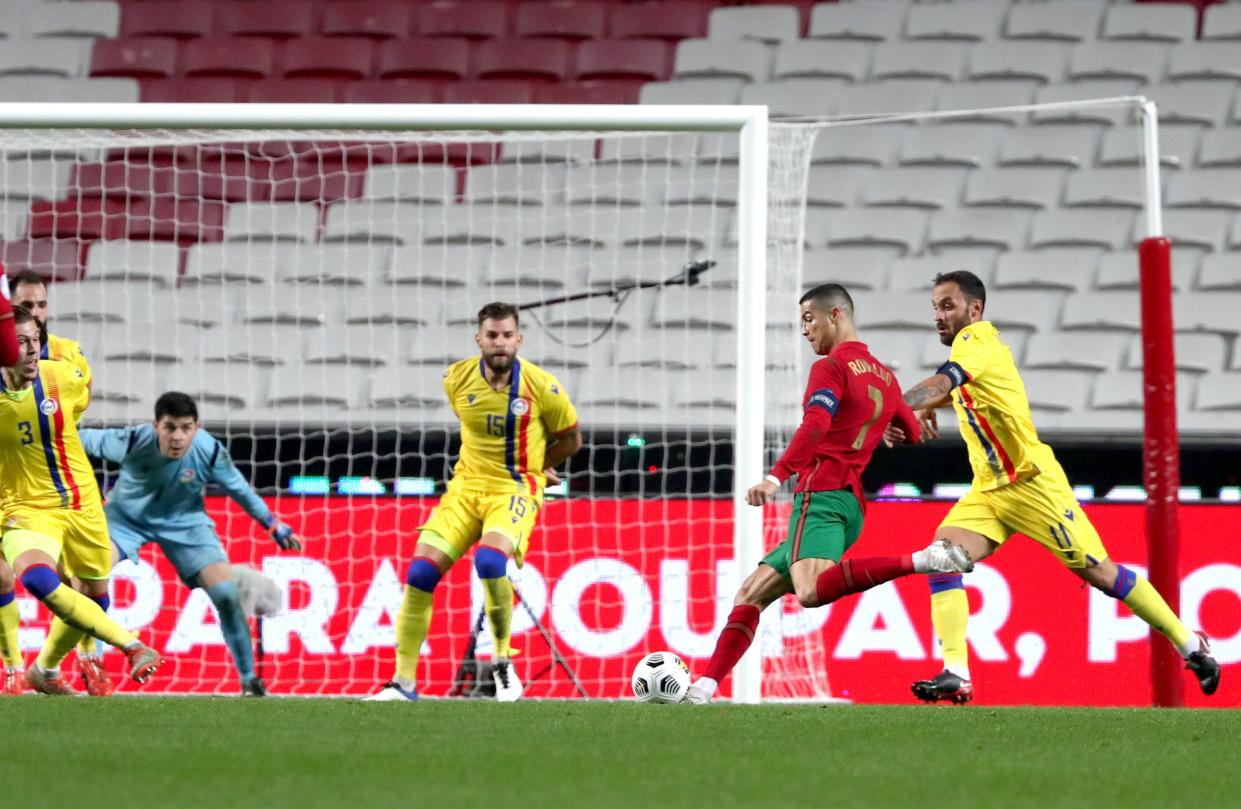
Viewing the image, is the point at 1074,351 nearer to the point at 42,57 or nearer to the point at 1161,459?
the point at 1161,459

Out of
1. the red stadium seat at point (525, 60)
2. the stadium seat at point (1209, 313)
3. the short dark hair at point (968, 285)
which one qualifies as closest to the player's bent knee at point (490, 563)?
the short dark hair at point (968, 285)

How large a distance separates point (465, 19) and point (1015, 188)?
435 centimetres

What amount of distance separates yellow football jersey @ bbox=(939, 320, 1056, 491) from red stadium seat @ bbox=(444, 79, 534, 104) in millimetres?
6261

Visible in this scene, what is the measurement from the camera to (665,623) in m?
8.28

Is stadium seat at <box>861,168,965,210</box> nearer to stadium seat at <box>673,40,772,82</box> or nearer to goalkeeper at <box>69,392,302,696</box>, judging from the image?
stadium seat at <box>673,40,772,82</box>

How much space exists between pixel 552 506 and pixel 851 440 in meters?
2.48

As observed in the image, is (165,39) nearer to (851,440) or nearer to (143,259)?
(143,259)

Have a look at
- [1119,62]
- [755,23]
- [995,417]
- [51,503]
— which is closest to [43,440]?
[51,503]

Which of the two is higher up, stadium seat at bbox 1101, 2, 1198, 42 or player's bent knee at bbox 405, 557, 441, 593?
stadium seat at bbox 1101, 2, 1198, 42

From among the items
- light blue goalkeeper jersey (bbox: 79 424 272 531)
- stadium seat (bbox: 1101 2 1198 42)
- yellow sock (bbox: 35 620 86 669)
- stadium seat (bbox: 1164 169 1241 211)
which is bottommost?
yellow sock (bbox: 35 620 86 669)

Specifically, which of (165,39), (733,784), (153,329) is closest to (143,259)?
(153,329)

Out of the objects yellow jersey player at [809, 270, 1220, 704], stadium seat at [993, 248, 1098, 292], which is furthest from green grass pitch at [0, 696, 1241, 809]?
stadium seat at [993, 248, 1098, 292]

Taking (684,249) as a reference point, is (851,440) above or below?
below

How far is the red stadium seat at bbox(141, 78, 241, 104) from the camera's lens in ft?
41.0
